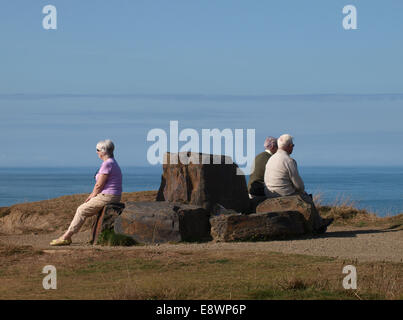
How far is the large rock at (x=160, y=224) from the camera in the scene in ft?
50.6

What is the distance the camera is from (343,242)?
15.3 m

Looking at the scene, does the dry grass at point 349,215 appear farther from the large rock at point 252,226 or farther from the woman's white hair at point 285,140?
the large rock at point 252,226

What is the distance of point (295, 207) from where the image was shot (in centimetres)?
1630

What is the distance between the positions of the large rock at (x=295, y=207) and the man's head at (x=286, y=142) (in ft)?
3.64

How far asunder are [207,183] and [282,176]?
5.46ft

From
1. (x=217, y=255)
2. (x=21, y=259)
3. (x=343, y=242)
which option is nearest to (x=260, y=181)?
(x=343, y=242)

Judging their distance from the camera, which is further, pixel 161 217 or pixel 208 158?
pixel 208 158

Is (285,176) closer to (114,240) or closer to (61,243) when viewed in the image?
(114,240)

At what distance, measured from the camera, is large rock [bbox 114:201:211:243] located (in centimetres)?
1543

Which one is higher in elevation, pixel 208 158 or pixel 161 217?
pixel 208 158

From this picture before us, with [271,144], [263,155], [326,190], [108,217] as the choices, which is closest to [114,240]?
[108,217]

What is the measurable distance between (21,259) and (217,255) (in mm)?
3510

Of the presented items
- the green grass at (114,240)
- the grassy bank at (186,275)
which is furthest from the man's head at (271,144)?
the grassy bank at (186,275)
